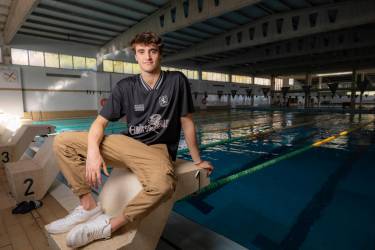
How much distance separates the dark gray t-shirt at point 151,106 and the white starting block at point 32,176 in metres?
1.63

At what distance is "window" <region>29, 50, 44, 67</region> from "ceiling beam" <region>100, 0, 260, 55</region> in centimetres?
577

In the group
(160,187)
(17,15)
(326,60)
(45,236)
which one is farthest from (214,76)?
(160,187)

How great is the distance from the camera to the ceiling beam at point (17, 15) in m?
7.50

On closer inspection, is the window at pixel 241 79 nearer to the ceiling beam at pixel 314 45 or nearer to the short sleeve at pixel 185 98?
the ceiling beam at pixel 314 45

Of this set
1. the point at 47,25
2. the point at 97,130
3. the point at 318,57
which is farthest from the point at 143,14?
the point at 318,57

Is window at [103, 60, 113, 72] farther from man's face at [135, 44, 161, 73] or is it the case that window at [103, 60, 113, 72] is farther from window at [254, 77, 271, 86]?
window at [254, 77, 271, 86]

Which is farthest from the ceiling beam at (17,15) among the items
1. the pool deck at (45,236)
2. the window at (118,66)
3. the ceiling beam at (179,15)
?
the pool deck at (45,236)

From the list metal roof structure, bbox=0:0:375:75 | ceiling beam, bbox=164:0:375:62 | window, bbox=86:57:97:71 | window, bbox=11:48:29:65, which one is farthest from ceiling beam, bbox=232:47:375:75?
window, bbox=11:48:29:65

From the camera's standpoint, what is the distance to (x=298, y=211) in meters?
2.75

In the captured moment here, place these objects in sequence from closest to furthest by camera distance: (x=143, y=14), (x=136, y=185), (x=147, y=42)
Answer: (x=136, y=185) < (x=147, y=42) < (x=143, y=14)

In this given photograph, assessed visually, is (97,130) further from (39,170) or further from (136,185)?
(39,170)

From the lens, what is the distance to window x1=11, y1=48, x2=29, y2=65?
12.7 meters

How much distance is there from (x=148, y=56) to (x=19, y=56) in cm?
1518

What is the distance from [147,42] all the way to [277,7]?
424 inches
